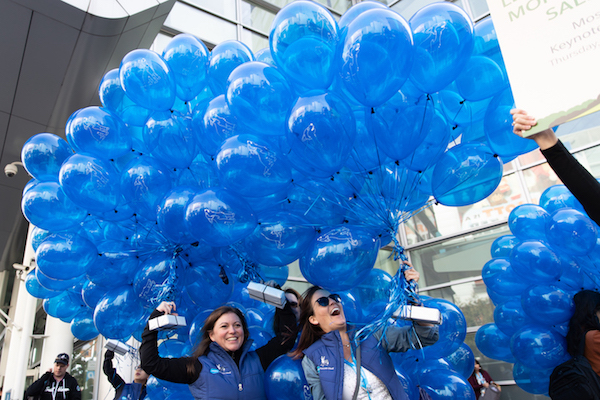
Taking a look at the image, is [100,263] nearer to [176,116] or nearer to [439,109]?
[176,116]

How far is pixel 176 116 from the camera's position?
9.89 feet

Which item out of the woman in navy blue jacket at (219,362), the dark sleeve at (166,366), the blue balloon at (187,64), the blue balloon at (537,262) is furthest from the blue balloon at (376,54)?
the blue balloon at (537,262)

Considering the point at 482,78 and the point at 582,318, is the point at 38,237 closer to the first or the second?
the point at 482,78

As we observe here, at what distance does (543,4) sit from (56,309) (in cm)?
410

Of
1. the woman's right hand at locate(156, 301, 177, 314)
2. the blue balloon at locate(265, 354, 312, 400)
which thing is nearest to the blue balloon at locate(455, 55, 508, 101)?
the blue balloon at locate(265, 354, 312, 400)

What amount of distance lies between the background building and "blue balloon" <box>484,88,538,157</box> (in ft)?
11.8

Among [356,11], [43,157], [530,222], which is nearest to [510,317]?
[530,222]

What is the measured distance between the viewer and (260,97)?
7.70 ft

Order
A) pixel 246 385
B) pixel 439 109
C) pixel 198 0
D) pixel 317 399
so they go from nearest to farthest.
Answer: pixel 317 399 → pixel 246 385 → pixel 439 109 → pixel 198 0

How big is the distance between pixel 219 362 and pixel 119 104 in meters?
2.09

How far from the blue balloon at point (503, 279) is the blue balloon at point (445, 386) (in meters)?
1.23

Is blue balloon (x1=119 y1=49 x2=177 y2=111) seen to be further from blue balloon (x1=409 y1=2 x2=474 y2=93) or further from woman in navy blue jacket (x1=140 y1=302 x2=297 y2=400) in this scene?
blue balloon (x1=409 y1=2 x2=474 y2=93)

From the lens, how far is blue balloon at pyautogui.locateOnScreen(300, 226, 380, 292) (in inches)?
95.0

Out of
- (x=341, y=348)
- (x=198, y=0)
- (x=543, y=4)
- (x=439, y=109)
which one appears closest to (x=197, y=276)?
(x=341, y=348)
